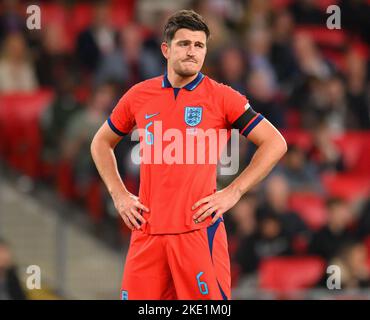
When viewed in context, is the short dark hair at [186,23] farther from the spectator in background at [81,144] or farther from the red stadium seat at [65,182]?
the red stadium seat at [65,182]

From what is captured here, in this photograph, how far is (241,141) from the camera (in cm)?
998

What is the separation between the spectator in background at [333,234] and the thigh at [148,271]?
4.40 metres

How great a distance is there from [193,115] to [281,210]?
4437 millimetres

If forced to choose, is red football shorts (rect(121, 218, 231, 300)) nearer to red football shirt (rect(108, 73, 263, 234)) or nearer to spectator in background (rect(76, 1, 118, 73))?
red football shirt (rect(108, 73, 263, 234))

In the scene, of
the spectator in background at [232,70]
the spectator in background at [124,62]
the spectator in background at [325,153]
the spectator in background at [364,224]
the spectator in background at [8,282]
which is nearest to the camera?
the spectator in background at [8,282]

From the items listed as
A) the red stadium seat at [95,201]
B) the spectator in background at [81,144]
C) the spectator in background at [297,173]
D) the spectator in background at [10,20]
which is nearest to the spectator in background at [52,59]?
the spectator in background at [10,20]

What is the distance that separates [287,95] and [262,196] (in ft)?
7.28

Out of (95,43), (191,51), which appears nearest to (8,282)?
(191,51)

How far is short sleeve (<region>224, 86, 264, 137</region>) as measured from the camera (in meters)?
5.41

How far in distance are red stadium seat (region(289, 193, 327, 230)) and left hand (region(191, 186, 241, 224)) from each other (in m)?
4.70

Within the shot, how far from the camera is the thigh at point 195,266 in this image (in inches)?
209

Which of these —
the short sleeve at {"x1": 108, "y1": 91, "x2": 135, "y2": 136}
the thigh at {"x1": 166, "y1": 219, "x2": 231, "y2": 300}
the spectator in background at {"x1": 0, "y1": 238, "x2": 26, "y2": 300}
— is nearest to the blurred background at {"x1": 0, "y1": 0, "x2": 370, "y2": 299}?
A: the spectator in background at {"x1": 0, "y1": 238, "x2": 26, "y2": 300}

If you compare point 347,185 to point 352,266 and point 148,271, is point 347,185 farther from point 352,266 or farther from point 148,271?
point 148,271

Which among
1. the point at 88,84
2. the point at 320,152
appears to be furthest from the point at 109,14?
the point at 320,152
